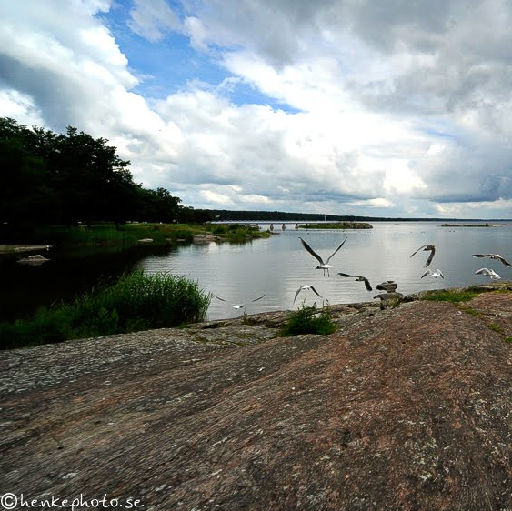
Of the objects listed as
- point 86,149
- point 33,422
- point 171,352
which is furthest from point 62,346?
point 86,149

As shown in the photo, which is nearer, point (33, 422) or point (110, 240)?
point (33, 422)

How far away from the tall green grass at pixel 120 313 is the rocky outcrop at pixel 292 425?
6571 mm

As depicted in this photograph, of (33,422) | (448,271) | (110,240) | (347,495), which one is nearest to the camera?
(347,495)

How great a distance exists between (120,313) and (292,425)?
16461 millimetres

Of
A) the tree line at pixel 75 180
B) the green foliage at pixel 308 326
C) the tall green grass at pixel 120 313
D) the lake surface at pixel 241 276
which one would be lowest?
the lake surface at pixel 241 276

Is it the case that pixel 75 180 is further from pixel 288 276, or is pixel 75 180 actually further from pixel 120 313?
pixel 120 313

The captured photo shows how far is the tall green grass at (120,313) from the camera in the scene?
16703mm

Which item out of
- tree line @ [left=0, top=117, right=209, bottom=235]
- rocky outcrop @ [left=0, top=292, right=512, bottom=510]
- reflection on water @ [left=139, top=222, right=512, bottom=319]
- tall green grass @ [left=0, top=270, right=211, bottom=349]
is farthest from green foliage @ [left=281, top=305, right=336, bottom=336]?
tree line @ [left=0, top=117, right=209, bottom=235]

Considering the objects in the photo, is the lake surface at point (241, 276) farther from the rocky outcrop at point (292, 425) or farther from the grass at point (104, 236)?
the grass at point (104, 236)

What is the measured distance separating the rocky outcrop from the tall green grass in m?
6.57

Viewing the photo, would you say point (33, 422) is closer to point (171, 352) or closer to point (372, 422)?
point (171, 352)

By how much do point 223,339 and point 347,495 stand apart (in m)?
9.93

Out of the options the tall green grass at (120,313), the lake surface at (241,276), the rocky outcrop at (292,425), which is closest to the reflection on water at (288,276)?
the lake surface at (241,276)

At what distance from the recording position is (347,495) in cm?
A: 464
